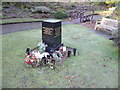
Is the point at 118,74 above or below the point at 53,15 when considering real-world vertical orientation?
below

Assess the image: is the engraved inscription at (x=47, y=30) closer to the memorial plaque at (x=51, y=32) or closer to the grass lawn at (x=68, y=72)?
the memorial plaque at (x=51, y=32)

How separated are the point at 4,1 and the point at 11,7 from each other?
110 centimetres

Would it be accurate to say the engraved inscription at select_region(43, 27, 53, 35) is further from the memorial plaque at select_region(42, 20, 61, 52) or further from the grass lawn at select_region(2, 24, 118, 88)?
the grass lawn at select_region(2, 24, 118, 88)

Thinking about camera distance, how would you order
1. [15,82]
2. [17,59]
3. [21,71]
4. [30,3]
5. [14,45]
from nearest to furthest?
[15,82]
[21,71]
[17,59]
[14,45]
[30,3]

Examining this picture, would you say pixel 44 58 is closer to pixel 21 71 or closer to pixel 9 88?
pixel 21 71

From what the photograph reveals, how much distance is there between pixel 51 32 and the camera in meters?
4.91

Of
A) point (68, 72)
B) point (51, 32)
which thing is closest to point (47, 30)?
point (51, 32)

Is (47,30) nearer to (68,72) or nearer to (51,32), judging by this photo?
(51,32)

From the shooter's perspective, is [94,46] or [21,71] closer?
[21,71]

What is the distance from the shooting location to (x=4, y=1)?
1511 centimetres

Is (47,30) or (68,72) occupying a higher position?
(47,30)

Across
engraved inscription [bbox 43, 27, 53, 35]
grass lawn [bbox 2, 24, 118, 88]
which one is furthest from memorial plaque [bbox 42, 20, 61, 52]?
grass lawn [bbox 2, 24, 118, 88]

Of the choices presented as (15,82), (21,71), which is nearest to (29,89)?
(15,82)

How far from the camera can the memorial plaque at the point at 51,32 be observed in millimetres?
4846
